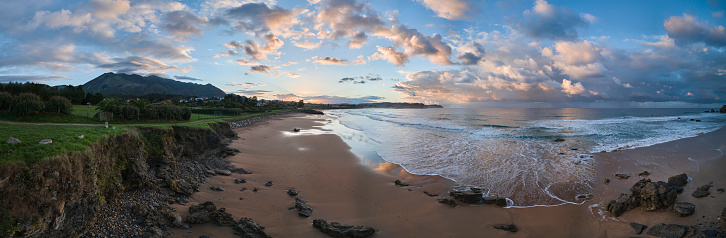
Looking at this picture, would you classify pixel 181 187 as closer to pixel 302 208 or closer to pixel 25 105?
pixel 302 208

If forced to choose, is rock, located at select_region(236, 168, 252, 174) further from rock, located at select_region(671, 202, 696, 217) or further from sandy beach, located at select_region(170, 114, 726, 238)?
rock, located at select_region(671, 202, 696, 217)

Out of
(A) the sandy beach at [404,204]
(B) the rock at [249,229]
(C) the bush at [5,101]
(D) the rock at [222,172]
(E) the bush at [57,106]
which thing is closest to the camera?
(B) the rock at [249,229]

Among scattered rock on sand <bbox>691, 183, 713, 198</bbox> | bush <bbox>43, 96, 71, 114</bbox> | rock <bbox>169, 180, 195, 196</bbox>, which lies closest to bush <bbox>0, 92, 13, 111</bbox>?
bush <bbox>43, 96, 71, 114</bbox>

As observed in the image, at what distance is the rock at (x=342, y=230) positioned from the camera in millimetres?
7699

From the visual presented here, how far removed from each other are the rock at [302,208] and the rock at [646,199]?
1060 cm

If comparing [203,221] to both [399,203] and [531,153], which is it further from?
[531,153]

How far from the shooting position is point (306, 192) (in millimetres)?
11273

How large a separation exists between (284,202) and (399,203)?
174 inches

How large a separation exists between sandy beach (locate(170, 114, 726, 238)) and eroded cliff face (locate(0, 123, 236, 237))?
1.68 meters

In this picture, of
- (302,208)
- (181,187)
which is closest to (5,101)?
(181,187)

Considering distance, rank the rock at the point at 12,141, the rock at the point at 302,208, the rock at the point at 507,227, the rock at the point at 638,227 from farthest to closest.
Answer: the rock at the point at 302,208, the rock at the point at 507,227, the rock at the point at 638,227, the rock at the point at 12,141

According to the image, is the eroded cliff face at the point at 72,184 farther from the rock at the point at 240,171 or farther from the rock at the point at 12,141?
the rock at the point at 240,171

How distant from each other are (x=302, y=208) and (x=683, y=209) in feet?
40.5

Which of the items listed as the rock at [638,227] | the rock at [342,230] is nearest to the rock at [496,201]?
the rock at [638,227]
